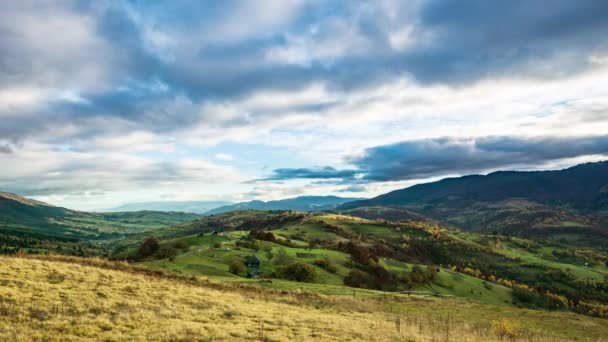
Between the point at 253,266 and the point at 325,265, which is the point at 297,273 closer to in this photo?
the point at 253,266

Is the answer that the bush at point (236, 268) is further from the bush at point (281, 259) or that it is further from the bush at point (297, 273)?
the bush at point (281, 259)

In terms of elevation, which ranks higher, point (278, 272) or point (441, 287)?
point (278, 272)

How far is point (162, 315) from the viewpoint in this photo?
26.3 metres

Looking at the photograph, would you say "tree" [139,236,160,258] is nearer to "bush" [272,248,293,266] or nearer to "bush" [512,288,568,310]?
"bush" [272,248,293,266]

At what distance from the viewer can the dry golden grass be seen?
21.3 m

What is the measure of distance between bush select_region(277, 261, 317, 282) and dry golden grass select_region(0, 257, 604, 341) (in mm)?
35260

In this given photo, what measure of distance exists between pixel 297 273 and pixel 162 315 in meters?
53.8

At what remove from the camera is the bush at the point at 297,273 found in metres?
77.6

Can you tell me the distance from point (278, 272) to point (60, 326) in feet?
204

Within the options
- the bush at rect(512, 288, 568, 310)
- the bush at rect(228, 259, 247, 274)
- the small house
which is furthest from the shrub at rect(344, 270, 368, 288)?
the bush at rect(512, 288, 568, 310)

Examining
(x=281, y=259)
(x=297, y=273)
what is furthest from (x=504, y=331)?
(x=281, y=259)

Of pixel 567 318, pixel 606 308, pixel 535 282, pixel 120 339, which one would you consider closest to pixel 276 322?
pixel 120 339

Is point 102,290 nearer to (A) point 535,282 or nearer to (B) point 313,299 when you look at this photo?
(B) point 313,299

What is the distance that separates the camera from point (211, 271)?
2699 inches
